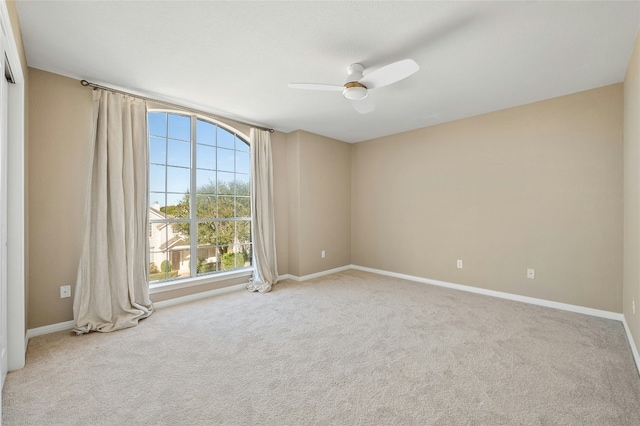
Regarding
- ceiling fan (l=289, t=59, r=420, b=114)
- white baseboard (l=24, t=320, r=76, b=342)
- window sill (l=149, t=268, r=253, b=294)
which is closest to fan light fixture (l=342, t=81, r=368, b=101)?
ceiling fan (l=289, t=59, r=420, b=114)

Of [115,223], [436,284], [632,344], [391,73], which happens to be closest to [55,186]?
[115,223]

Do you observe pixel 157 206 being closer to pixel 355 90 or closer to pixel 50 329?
pixel 50 329

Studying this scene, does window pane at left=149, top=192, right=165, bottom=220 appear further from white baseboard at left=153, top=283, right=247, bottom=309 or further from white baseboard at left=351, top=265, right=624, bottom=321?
white baseboard at left=351, top=265, right=624, bottom=321

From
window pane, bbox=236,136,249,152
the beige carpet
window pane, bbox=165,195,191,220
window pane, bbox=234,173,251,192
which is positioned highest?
window pane, bbox=236,136,249,152

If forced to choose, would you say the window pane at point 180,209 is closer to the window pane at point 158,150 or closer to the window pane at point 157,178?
the window pane at point 157,178

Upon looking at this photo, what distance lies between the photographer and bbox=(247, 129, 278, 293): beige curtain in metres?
4.25

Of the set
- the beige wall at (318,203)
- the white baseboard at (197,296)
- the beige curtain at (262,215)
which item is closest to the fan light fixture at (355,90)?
the beige curtain at (262,215)

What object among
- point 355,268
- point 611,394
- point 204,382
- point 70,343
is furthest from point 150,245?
point 611,394

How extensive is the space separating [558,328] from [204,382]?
3174 millimetres

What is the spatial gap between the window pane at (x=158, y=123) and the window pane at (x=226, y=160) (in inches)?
29.8

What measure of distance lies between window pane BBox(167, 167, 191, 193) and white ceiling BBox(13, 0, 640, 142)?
2.84 ft

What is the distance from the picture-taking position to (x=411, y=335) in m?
2.68

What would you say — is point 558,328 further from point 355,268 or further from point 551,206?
point 355,268

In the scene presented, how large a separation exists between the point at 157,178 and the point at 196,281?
4.51 feet
